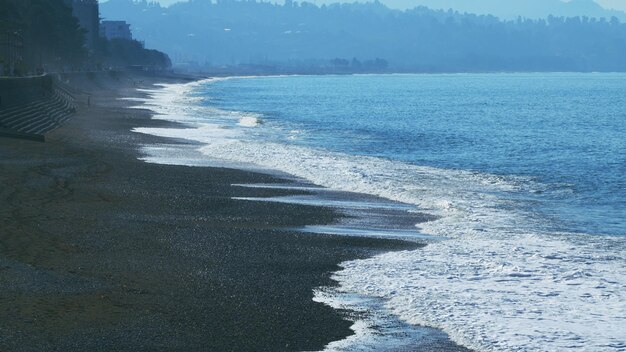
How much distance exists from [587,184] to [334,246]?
60.3 ft

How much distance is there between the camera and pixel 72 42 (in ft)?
457

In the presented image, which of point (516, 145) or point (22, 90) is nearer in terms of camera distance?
point (516, 145)

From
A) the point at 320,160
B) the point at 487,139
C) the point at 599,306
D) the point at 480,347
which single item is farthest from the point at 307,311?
the point at 487,139

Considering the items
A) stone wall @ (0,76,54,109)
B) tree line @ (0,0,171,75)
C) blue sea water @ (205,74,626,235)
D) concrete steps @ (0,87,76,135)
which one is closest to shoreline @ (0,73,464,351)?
blue sea water @ (205,74,626,235)

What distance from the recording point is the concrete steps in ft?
148

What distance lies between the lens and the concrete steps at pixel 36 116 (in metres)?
45.1

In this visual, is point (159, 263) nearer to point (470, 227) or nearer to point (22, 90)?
point (470, 227)

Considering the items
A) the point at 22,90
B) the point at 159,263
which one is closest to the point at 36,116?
the point at 22,90

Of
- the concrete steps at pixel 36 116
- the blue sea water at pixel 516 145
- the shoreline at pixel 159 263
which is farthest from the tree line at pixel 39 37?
the shoreline at pixel 159 263

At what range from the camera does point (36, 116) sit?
5347 cm

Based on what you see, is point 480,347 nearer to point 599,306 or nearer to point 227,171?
point 599,306

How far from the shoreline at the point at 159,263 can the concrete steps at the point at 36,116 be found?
45.2 ft

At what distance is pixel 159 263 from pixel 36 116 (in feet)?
124

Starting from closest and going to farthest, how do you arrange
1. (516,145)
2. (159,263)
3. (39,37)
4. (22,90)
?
1. (159,263)
2. (516,145)
3. (22,90)
4. (39,37)
